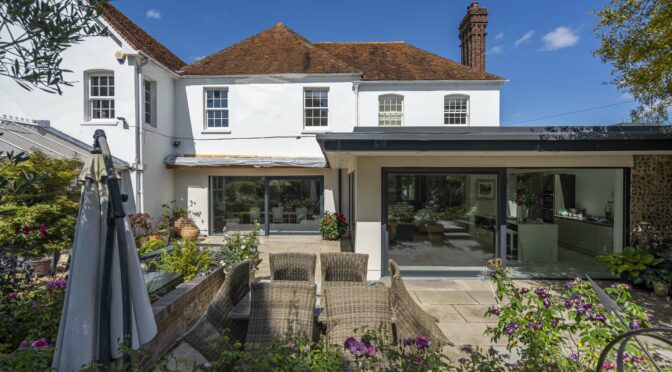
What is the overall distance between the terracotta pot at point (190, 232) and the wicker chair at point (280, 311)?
9.44 m

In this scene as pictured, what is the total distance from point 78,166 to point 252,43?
9.71 m

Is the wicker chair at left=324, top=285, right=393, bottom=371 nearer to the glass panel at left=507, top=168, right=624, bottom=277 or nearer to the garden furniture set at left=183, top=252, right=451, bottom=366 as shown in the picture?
the garden furniture set at left=183, top=252, right=451, bottom=366

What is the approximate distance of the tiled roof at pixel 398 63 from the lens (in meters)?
15.3

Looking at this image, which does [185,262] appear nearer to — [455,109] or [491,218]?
[491,218]

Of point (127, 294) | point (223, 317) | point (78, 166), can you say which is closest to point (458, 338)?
point (223, 317)

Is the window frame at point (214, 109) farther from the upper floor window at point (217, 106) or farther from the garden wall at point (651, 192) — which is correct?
the garden wall at point (651, 192)

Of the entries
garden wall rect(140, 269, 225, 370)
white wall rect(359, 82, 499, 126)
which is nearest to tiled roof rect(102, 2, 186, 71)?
white wall rect(359, 82, 499, 126)

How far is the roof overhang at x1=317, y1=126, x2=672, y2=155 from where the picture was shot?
20.6 feet

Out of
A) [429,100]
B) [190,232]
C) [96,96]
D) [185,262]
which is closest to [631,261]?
[185,262]

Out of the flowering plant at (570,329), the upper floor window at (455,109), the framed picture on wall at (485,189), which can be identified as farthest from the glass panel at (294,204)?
the flowering plant at (570,329)

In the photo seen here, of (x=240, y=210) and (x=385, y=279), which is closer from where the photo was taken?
(x=385, y=279)

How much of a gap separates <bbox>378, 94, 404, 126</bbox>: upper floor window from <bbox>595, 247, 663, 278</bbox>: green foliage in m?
9.65

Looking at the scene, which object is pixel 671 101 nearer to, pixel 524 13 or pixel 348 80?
pixel 348 80

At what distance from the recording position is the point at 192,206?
13.5 m
